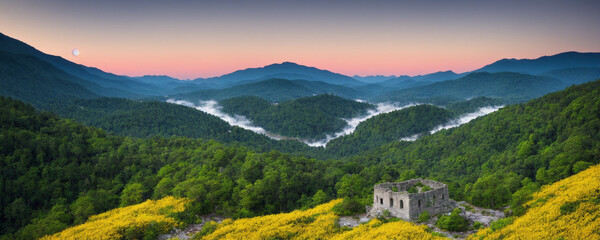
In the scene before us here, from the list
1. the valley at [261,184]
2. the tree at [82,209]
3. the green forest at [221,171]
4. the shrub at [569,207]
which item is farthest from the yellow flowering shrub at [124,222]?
the shrub at [569,207]

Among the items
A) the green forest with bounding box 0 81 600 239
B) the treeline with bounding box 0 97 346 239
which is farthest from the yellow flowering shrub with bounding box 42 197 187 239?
the treeline with bounding box 0 97 346 239

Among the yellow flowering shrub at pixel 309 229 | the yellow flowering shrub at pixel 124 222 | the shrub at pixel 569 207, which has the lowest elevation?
the yellow flowering shrub at pixel 124 222

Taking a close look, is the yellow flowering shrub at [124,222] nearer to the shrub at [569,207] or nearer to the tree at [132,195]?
the tree at [132,195]

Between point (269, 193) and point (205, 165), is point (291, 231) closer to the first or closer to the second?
point (269, 193)

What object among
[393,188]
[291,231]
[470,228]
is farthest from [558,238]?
[291,231]

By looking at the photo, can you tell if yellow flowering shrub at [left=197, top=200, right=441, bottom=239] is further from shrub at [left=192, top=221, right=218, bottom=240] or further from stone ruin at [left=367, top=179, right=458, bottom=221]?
stone ruin at [left=367, top=179, right=458, bottom=221]
